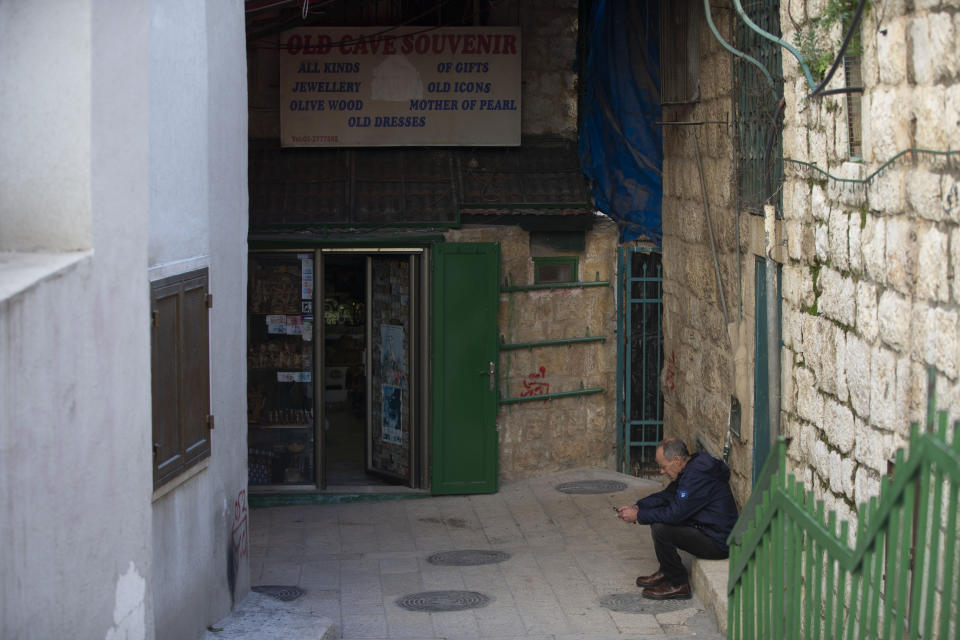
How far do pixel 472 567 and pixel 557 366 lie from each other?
3367 millimetres

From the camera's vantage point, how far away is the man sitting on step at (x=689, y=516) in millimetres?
8055

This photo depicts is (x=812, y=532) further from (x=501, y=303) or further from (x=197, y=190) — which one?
(x=501, y=303)

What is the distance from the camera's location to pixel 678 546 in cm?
823

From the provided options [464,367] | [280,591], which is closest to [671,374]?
[464,367]

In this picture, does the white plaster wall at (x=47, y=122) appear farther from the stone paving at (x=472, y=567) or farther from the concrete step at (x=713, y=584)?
the concrete step at (x=713, y=584)

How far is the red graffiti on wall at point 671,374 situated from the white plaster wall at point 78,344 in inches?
258

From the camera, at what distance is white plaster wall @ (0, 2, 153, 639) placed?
14.0ft

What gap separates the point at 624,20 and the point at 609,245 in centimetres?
230

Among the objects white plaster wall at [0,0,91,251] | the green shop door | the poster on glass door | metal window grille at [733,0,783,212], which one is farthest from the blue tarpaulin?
white plaster wall at [0,0,91,251]

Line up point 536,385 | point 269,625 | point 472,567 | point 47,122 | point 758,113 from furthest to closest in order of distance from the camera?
point 536,385, point 472,567, point 758,113, point 269,625, point 47,122

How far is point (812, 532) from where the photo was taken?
487 cm

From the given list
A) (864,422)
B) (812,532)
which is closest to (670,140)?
(864,422)

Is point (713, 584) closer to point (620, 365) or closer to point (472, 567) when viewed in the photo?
point (472, 567)

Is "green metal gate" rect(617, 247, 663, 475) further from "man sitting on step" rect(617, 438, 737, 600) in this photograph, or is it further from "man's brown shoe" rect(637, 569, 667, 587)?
"man sitting on step" rect(617, 438, 737, 600)
